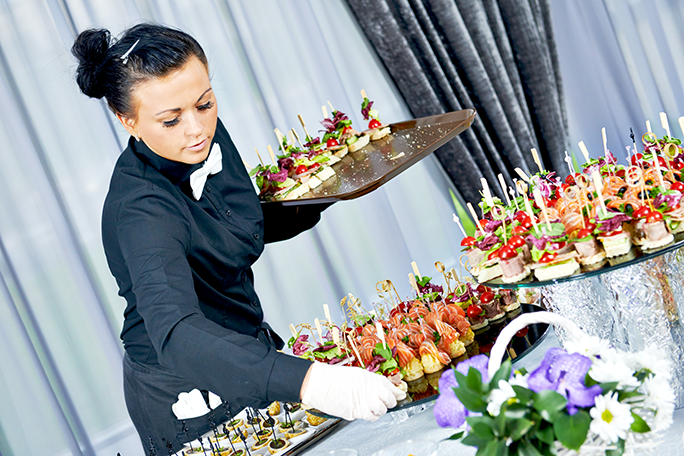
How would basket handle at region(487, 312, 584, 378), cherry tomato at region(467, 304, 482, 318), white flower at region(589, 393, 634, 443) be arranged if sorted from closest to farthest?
1. white flower at region(589, 393, 634, 443)
2. basket handle at region(487, 312, 584, 378)
3. cherry tomato at region(467, 304, 482, 318)

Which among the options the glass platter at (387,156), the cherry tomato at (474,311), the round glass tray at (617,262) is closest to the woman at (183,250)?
the glass platter at (387,156)

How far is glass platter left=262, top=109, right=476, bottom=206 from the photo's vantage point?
1549 mm

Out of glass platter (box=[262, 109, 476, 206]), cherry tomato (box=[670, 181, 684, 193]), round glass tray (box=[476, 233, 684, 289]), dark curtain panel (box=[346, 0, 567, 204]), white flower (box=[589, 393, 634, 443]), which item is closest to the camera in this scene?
white flower (box=[589, 393, 634, 443])

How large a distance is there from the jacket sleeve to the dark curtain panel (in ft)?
8.32

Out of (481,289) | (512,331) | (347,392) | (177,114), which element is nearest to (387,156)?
(481,289)

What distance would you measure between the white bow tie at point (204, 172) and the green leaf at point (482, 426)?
3.42 ft

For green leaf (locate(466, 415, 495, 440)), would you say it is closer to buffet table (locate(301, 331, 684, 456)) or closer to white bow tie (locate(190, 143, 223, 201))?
buffet table (locate(301, 331, 684, 456))

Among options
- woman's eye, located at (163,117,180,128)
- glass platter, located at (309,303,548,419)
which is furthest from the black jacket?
glass platter, located at (309,303,548,419)

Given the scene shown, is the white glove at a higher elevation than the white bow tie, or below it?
below

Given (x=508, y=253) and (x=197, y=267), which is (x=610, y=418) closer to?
(x=508, y=253)

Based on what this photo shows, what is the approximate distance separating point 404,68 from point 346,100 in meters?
0.49

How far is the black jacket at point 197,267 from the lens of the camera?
1.13 metres

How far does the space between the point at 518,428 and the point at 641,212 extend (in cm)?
66

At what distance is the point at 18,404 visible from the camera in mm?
2932
